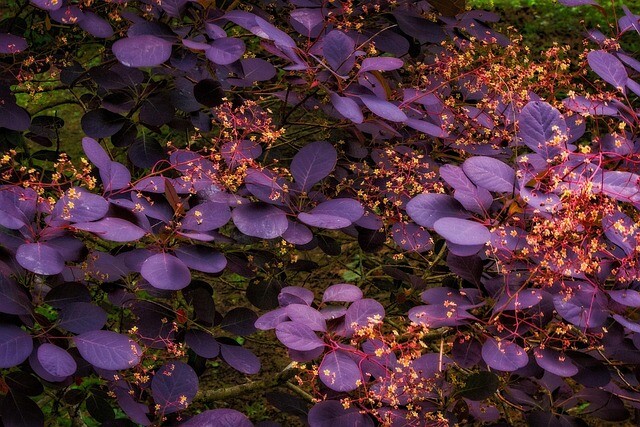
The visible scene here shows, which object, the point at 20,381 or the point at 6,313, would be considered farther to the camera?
the point at 20,381

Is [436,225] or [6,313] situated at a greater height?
[436,225]

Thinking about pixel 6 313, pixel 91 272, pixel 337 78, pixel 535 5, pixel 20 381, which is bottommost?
pixel 535 5

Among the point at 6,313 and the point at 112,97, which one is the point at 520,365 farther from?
the point at 112,97

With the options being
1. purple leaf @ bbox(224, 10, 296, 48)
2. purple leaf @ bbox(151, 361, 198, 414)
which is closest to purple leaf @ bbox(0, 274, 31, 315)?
purple leaf @ bbox(151, 361, 198, 414)

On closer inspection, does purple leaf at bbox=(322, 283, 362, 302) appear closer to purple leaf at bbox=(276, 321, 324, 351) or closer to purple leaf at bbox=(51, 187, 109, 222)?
purple leaf at bbox=(276, 321, 324, 351)

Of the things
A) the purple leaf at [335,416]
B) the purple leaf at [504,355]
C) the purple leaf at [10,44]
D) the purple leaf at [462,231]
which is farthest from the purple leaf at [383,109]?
the purple leaf at [10,44]

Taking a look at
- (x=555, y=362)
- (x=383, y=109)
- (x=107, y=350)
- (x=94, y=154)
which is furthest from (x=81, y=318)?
(x=555, y=362)

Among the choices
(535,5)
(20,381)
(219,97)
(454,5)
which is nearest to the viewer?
(20,381)

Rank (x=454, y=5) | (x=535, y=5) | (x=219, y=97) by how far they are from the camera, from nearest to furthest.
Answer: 1. (x=219, y=97)
2. (x=454, y=5)
3. (x=535, y=5)

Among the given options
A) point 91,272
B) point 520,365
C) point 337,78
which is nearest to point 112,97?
point 91,272

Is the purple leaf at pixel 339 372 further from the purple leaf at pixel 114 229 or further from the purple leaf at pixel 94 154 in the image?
the purple leaf at pixel 94 154
